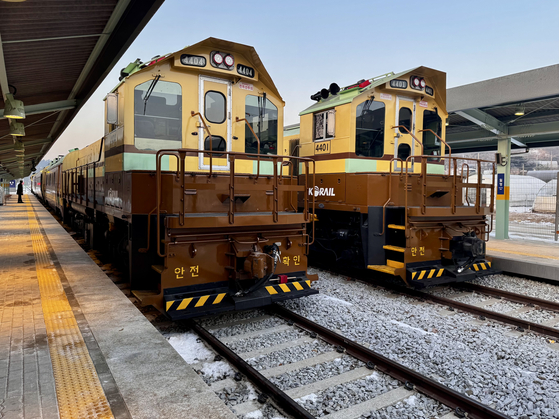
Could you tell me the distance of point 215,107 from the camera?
558 cm

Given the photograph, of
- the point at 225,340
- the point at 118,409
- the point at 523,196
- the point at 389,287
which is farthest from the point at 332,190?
the point at 523,196

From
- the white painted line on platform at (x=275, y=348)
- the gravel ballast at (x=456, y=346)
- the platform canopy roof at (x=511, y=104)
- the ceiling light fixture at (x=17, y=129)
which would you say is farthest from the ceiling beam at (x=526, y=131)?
the ceiling light fixture at (x=17, y=129)

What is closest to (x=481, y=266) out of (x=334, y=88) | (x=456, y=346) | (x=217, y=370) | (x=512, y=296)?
(x=512, y=296)

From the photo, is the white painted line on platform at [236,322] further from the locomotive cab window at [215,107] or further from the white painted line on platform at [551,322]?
the white painted line on platform at [551,322]

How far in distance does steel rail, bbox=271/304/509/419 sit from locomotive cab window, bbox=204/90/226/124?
303 cm

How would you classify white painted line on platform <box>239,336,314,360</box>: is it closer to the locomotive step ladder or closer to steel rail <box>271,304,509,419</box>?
steel rail <box>271,304,509,419</box>

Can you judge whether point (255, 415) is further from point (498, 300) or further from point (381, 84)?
point (381, 84)

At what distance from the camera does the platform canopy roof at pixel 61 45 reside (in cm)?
510

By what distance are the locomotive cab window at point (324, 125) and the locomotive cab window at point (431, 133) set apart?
196cm

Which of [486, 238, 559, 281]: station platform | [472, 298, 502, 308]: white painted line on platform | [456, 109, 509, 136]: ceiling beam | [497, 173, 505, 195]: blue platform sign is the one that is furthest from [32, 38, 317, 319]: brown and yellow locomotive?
[497, 173, 505, 195]: blue platform sign

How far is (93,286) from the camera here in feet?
18.0

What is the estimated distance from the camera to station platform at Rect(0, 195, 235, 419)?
2459 mm

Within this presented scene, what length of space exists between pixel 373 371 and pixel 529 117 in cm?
1046

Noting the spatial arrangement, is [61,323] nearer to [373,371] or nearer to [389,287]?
[373,371]
